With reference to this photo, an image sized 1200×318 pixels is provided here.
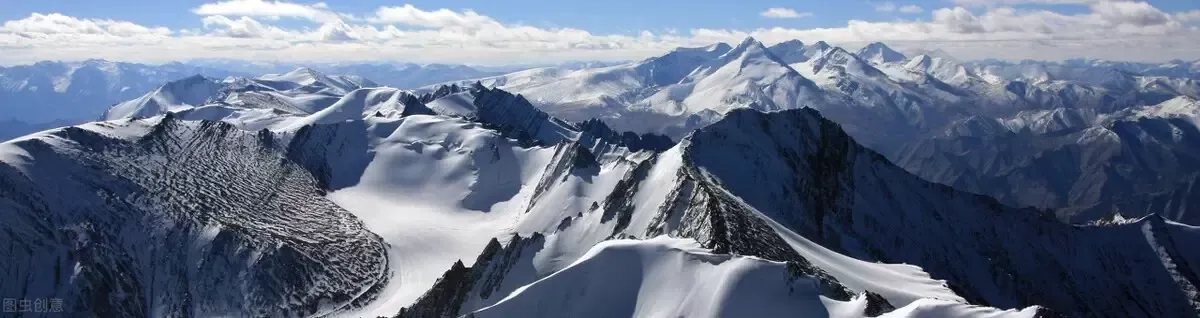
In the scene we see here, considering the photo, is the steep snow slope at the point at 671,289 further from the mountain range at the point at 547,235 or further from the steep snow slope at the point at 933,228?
the steep snow slope at the point at 933,228

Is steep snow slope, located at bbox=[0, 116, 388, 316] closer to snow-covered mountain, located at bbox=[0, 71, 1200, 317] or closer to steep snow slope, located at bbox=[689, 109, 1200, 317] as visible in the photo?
snow-covered mountain, located at bbox=[0, 71, 1200, 317]

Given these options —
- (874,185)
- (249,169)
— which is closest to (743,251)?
(874,185)

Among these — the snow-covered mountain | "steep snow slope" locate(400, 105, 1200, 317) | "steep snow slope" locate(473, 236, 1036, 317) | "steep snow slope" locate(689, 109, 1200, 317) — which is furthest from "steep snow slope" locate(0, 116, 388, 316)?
"steep snow slope" locate(689, 109, 1200, 317)

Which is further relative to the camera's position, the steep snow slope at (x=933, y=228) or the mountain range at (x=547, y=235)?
the steep snow slope at (x=933, y=228)

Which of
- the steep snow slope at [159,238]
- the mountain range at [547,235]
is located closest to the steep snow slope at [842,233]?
the mountain range at [547,235]

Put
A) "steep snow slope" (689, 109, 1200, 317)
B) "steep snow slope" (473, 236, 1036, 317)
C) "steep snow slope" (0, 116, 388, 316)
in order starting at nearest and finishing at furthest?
"steep snow slope" (473, 236, 1036, 317)
"steep snow slope" (0, 116, 388, 316)
"steep snow slope" (689, 109, 1200, 317)

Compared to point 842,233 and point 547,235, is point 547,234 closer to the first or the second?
point 547,235

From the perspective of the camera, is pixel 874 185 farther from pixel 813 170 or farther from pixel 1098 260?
pixel 1098 260

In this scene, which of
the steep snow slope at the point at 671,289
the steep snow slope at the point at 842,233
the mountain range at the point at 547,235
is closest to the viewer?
the steep snow slope at the point at 671,289
